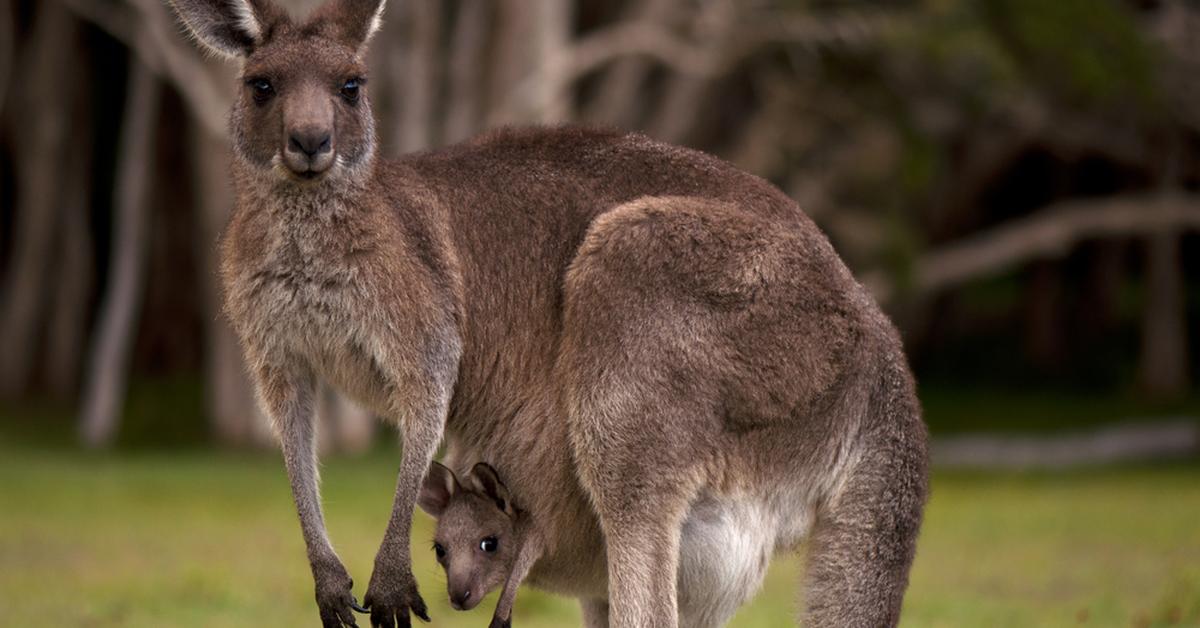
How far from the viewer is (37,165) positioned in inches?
833

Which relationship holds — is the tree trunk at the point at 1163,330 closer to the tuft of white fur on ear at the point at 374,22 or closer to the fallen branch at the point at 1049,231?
the fallen branch at the point at 1049,231

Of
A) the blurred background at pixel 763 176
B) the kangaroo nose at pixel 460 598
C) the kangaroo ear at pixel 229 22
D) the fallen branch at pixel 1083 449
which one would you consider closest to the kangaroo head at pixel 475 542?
the kangaroo nose at pixel 460 598

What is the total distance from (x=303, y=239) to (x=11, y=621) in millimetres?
4060

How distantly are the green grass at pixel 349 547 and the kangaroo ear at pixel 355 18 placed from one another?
2277 millimetres

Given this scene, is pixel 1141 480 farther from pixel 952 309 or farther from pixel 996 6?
pixel 952 309

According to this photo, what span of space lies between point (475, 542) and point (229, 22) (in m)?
1.94

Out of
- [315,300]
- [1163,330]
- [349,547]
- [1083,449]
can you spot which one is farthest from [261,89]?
[1163,330]

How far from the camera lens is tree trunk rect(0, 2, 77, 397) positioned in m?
21.0

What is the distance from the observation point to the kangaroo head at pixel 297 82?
17.9 feet

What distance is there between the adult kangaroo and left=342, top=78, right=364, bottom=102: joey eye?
0.11ft

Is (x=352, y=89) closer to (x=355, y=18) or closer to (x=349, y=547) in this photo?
(x=355, y=18)

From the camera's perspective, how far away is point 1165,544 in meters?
12.0

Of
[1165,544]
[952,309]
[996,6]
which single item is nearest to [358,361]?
[1165,544]

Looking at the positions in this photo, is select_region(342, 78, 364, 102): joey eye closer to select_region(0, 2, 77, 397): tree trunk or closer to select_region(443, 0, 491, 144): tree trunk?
select_region(443, 0, 491, 144): tree trunk
